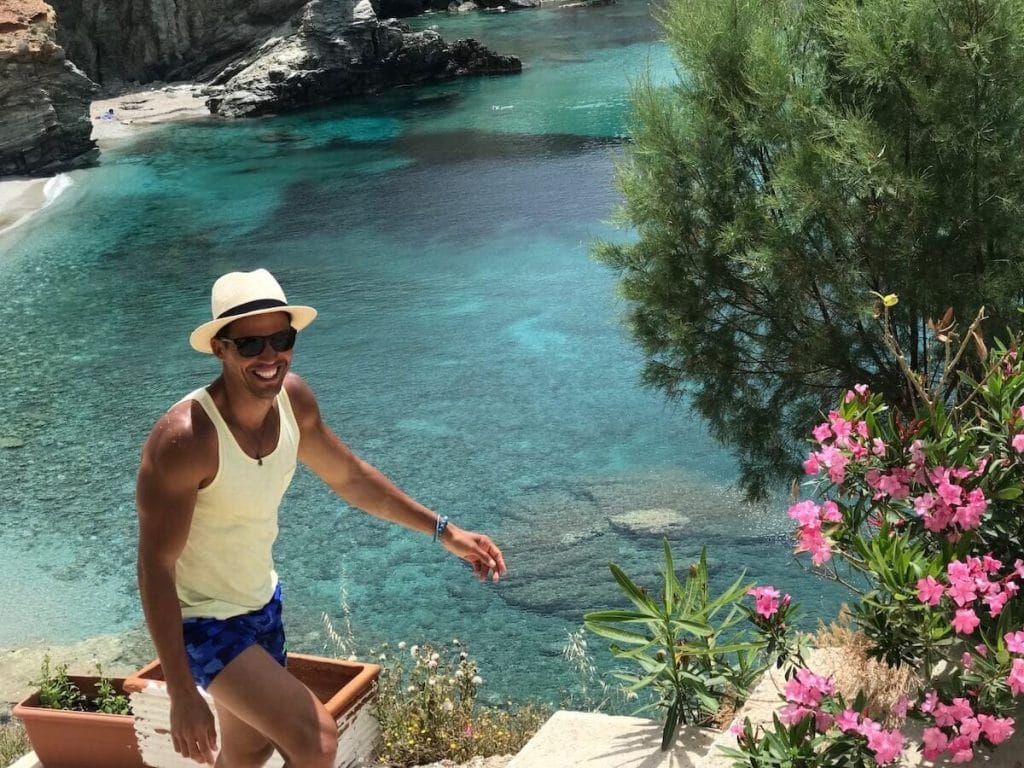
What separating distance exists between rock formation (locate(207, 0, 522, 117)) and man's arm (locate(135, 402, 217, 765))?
31012 millimetres

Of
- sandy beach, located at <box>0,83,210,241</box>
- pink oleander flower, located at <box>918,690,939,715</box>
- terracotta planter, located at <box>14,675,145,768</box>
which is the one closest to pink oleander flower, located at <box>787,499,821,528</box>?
pink oleander flower, located at <box>918,690,939,715</box>

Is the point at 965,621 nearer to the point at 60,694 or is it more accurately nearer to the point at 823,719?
the point at 823,719

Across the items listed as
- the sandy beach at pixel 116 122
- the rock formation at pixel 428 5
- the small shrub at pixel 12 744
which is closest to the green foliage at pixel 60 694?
the small shrub at pixel 12 744

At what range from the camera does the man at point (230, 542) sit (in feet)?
9.62

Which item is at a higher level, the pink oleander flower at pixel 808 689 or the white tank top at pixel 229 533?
the white tank top at pixel 229 533

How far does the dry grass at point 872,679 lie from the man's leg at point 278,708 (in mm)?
1384

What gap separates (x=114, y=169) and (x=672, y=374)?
66.7ft

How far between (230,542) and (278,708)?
1.52 feet

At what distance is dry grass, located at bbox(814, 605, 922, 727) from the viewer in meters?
3.24

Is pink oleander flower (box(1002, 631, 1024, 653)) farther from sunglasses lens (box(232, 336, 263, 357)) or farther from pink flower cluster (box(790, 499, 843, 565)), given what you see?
sunglasses lens (box(232, 336, 263, 357))

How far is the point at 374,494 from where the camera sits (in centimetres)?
369

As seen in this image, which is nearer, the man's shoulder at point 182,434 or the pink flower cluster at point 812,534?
the man's shoulder at point 182,434

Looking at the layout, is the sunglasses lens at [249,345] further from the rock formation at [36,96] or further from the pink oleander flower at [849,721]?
the rock formation at [36,96]

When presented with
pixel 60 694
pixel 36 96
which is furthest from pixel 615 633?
pixel 36 96
